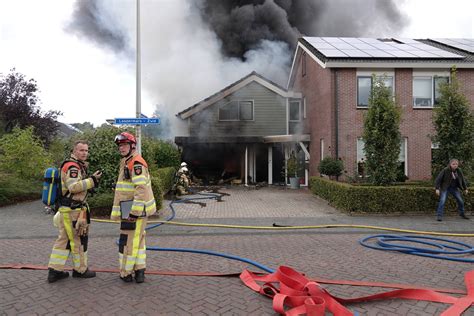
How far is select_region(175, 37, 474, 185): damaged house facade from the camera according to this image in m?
14.8

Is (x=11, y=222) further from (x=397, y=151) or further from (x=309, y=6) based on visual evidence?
(x=309, y=6)

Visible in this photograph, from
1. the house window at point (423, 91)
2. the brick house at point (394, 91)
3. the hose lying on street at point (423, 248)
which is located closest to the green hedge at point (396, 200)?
the hose lying on street at point (423, 248)

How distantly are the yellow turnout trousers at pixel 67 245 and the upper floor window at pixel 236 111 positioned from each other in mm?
15800

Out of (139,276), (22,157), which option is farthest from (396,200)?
(22,157)

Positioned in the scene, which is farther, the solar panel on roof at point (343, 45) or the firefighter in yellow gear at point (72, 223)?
the solar panel on roof at point (343, 45)

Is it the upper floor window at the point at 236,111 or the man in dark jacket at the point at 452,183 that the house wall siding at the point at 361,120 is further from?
the upper floor window at the point at 236,111

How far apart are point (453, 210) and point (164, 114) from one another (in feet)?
59.0

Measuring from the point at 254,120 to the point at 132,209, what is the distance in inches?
639

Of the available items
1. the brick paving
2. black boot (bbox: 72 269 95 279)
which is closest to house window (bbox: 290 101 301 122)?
the brick paving

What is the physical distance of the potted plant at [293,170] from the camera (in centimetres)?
1725

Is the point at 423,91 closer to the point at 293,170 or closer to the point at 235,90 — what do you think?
the point at 293,170

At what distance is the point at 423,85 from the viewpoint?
1522 centimetres

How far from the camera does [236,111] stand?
2006 centimetres

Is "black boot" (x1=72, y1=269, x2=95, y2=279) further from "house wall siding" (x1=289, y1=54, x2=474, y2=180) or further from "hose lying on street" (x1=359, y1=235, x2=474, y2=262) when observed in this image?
"house wall siding" (x1=289, y1=54, x2=474, y2=180)
